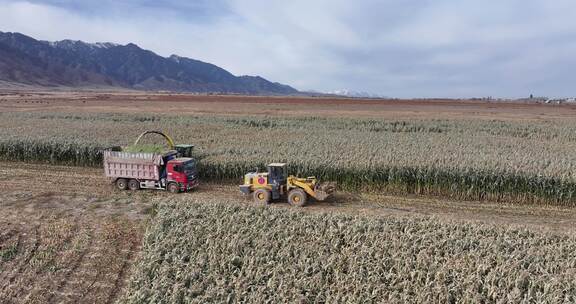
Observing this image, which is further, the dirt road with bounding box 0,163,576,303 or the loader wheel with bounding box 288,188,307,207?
the loader wheel with bounding box 288,188,307,207

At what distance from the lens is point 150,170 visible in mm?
19531

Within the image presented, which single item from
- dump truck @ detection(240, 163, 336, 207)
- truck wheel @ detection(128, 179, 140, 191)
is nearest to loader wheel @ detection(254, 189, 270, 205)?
dump truck @ detection(240, 163, 336, 207)

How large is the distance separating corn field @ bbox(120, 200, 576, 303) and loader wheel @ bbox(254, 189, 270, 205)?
371 centimetres

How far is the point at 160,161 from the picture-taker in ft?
63.1

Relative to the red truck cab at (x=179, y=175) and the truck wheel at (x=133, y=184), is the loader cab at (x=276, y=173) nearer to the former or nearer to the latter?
the red truck cab at (x=179, y=175)

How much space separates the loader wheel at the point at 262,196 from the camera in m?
17.5

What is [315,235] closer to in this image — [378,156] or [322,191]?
[322,191]

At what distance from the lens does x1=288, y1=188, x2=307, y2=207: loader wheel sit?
1736 cm

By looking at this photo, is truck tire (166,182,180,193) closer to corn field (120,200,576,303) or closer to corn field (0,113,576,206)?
corn field (0,113,576,206)

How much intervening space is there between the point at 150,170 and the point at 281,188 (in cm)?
659

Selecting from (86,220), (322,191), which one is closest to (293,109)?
(322,191)

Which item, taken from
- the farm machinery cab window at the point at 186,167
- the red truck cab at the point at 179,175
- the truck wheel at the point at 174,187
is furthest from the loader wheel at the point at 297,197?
the truck wheel at the point at 174,187

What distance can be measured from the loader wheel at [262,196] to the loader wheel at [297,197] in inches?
37.7

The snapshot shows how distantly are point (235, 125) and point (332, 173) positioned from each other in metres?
23.3
